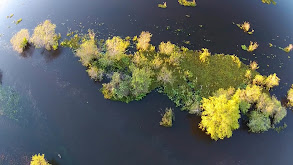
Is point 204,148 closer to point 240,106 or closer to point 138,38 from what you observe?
point 240,106

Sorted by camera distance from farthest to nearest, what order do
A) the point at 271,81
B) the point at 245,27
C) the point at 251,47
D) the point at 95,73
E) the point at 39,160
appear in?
the point at 245,27
the point at 251,47
the point at 95,73
the point at 271,81
the point at 39,160

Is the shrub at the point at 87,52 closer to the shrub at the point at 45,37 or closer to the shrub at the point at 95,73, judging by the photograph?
the shrub at the point at 95,73

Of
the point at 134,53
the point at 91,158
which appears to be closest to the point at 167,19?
the point at 134,53

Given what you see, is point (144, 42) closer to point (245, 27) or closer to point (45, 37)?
point (45, 37)

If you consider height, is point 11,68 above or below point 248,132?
above

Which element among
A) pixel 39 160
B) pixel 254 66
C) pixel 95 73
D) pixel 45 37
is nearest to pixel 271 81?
pixel 254 66

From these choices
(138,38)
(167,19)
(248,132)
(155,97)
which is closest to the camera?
(248,132)
